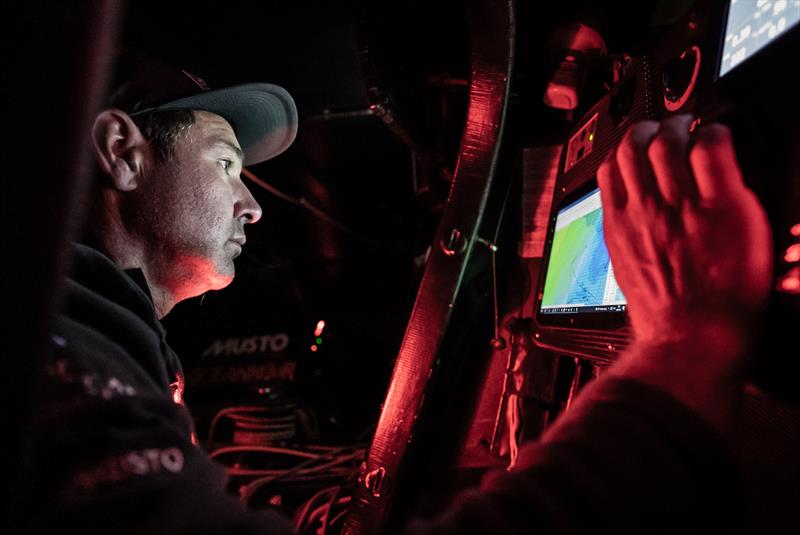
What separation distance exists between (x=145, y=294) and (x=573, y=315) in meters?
0.85

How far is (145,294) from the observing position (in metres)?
0.87

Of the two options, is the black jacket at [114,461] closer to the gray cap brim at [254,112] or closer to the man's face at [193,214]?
the man's face at [193,214]

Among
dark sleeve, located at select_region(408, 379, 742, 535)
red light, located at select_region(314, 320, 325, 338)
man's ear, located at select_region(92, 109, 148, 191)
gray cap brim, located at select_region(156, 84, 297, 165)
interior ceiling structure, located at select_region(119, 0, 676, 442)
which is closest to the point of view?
dark sleeve, located at select_region(408, 379, 742, 535)

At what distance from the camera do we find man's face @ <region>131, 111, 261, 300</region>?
1.08 metres

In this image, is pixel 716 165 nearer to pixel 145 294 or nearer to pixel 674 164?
pixel 674 164

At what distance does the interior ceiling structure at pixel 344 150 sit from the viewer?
155 cm

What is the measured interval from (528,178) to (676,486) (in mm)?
1169

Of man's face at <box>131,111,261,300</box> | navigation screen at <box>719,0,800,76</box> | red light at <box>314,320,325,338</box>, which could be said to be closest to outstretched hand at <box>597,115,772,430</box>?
navigation screen at <box>719,0,800,76</box>

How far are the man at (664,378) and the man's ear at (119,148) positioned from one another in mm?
1068

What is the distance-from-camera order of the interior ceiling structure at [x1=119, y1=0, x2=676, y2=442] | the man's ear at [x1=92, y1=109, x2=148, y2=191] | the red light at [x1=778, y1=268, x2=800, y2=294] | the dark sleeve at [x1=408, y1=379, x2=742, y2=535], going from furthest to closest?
the interior ceiling structure at [x1=119, y1=0, x2=676, y2=442] < the man's ear at [x1=92, y1=109, x2=148, y2=191] < the red light at [x1=778, y1=268, x2=800, y2=294] < the dark sleeve at [x1=408, y1=379, x2=742, y2=535]

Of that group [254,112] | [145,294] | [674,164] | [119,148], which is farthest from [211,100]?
[674,164]

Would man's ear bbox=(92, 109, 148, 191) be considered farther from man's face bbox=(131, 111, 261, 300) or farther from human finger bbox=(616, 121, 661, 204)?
human finger bbox=(616, 121, 661, 204)

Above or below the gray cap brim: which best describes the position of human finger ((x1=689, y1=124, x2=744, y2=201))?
below

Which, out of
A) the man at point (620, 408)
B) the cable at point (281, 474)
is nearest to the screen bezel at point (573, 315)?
the man at point (620, 408)
